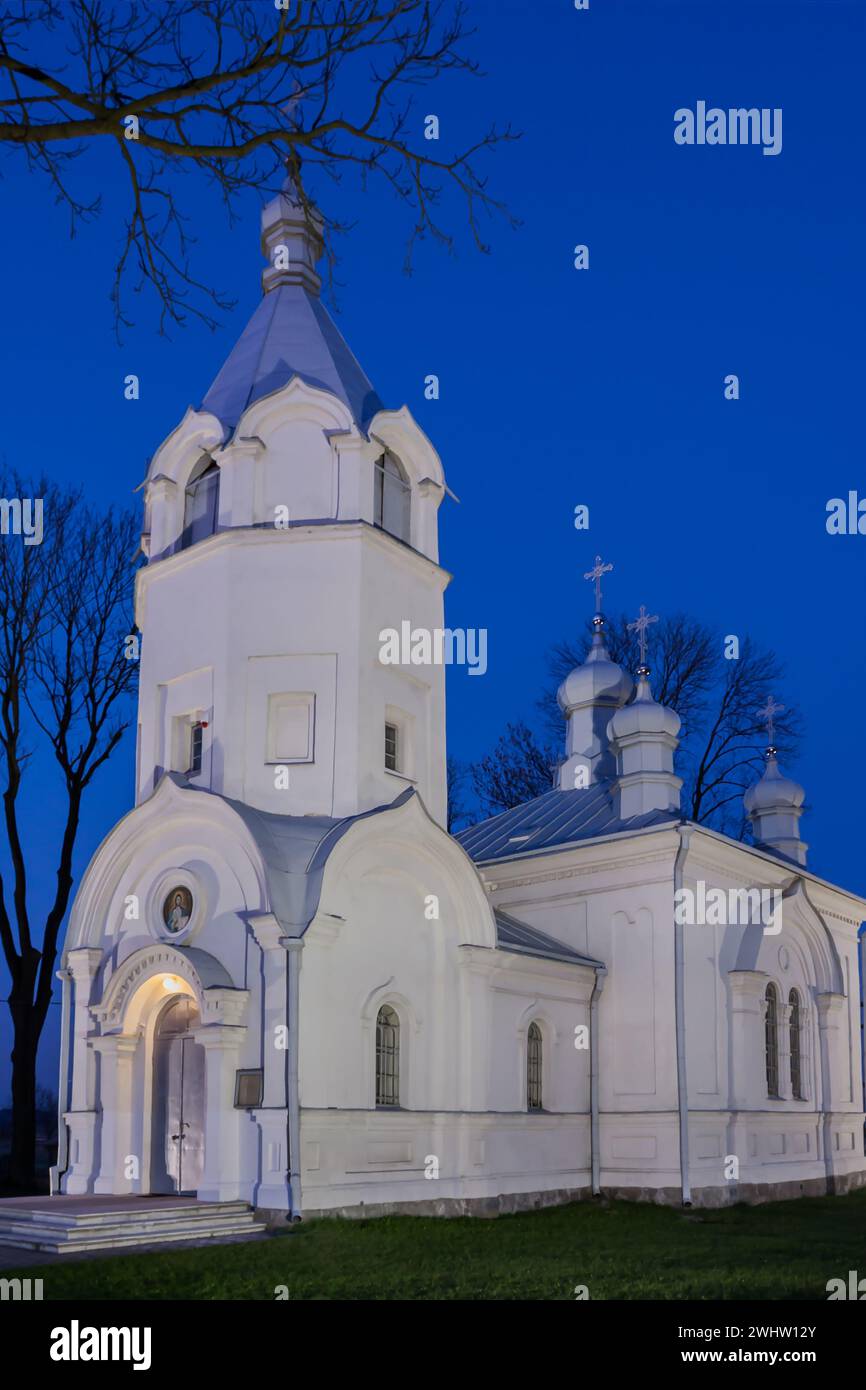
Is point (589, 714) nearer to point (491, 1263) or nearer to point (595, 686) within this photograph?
point (595, 686)

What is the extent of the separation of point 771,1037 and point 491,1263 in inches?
398

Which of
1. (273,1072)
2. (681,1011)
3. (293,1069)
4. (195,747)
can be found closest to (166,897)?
(195,747)

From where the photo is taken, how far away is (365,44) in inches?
292

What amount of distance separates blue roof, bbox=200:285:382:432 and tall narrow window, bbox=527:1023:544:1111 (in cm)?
789

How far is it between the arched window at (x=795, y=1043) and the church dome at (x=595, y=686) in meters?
6.04

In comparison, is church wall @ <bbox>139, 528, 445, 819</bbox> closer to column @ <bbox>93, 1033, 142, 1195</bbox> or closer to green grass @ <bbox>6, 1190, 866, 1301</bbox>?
column @ <bbox>93, 1033, 142, 1195</bbox>

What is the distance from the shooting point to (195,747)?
16078mm

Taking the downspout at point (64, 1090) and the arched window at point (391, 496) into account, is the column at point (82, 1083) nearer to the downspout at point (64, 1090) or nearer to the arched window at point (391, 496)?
the downspout at point (64, 1090)

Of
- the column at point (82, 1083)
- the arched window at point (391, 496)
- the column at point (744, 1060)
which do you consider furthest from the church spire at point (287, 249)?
the column at point (744, 1060)

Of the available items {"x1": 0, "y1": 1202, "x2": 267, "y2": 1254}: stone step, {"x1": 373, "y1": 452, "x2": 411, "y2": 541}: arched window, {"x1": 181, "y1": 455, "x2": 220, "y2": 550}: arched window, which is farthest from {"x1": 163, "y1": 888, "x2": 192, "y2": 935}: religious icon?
{"x1": 373, "y1": 452, "x2": 411, "y2": 541}: arched window

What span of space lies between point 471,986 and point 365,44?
1063cm

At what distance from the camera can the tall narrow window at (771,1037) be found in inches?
763

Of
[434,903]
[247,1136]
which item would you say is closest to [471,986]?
[434,903]

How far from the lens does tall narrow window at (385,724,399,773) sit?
16.3 meters
